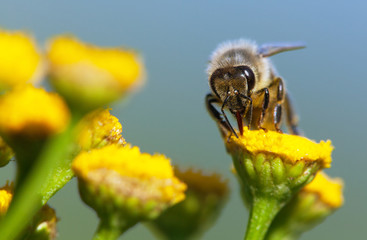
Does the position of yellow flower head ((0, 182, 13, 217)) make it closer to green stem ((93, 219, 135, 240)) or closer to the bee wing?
green stem ((93, 219, 135, 240))

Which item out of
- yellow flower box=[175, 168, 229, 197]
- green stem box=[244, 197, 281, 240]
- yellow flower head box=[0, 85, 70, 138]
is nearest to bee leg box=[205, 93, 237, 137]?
yellow flower box=[175, 168, 229, 197]

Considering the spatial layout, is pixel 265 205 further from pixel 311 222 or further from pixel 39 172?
pixel 39 172

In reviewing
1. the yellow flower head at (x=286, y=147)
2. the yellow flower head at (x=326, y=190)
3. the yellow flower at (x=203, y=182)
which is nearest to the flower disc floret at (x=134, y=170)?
the yellow flower head at (x=286, y=147)

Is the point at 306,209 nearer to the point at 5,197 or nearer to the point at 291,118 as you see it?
the point at 291,118

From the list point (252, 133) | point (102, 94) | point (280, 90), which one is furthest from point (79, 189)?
point (280, 90)

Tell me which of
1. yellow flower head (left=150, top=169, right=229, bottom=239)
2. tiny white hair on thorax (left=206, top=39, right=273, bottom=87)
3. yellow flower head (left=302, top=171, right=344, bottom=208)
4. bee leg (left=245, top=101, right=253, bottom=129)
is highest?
tiny white hair on thorax (left=206, top=39, right=273, bottom=87)

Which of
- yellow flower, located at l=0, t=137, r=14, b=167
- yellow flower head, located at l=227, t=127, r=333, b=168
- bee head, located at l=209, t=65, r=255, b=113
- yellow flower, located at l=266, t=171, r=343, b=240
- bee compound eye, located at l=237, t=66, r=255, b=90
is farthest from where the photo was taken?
yellow flower, located at l=266, t=171, r=343, b=240
